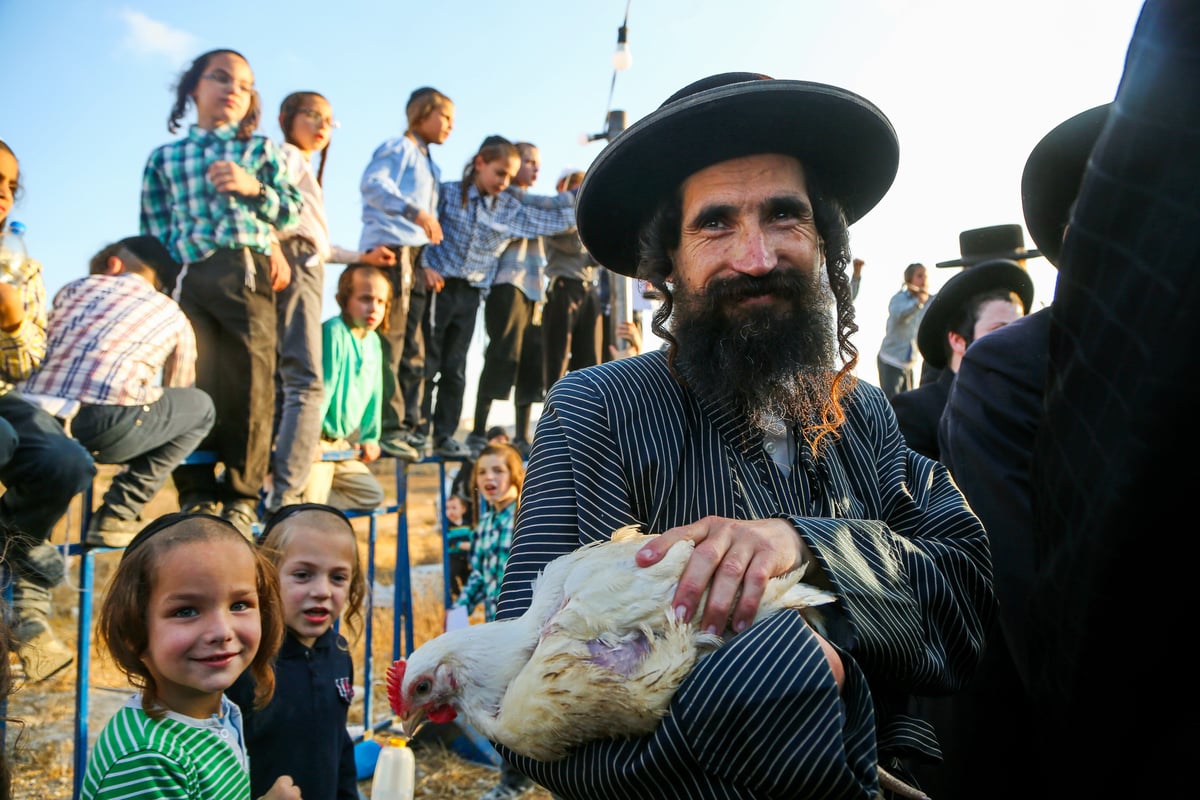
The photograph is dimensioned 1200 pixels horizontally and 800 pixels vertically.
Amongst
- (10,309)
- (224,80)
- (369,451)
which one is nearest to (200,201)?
(224,80)

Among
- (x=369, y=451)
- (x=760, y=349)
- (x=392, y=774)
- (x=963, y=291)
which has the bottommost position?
(x=392, y=774)

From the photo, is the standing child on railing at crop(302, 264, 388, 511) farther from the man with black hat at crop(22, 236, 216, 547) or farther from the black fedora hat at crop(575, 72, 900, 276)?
the black fedora hat at crop(575, 72, 900, 276)

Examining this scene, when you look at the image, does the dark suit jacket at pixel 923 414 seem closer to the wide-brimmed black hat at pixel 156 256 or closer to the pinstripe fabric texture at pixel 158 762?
the pinstripe fabric texture at pixel 158 762

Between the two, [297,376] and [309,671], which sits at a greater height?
[297,376]

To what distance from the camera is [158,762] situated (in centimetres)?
194

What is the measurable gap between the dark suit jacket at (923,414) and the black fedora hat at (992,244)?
123cm

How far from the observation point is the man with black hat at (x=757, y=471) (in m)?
1.09

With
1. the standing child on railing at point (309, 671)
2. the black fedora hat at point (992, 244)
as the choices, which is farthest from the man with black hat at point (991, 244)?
the standing child on railing at point (309, 671)

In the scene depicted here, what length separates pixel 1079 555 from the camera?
1.10 metres

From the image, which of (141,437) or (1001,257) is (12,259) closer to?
(141,437)

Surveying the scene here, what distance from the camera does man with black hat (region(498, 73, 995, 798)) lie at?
109 centimetres

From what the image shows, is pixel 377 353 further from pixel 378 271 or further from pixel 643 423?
pixel 643 423

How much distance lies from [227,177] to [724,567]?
419 cm

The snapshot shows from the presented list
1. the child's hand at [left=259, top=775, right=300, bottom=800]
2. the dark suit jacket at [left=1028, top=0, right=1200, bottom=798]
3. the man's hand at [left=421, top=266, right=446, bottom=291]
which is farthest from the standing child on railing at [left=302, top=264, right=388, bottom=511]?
the dark suit jacket at [left=1028, top=0, right=1200, bottom=798]
